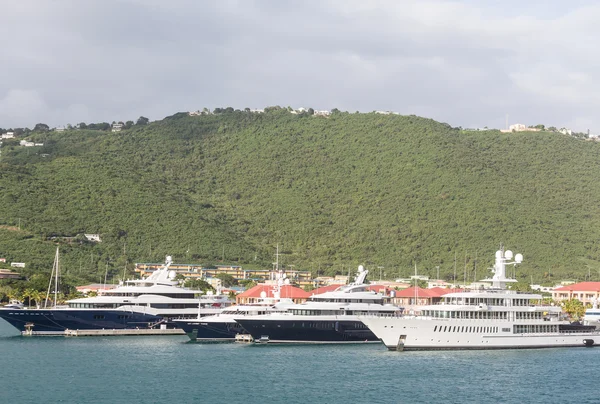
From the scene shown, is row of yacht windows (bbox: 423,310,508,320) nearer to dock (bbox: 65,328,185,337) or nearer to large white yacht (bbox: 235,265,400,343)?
large white yacht (bbox: 235,265,400,343)

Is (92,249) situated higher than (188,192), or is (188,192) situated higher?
(188,192)

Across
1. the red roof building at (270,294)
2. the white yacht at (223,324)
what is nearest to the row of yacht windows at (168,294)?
the white yacht at (223,324)

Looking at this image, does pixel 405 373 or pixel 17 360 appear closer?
pixel 405 373

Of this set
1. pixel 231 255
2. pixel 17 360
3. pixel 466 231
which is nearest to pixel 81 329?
pixel 17 360

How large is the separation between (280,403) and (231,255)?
104699 millimetres

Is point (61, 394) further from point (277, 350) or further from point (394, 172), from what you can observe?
point (394, 172)

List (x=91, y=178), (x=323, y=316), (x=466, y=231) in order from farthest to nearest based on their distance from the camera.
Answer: (x=91, y=178) → (x=466, y=231) → (x=323, y=316)

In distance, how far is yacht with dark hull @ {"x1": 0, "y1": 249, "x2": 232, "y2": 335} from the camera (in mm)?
82750

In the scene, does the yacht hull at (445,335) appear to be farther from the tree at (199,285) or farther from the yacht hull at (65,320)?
the tree at (199,285)

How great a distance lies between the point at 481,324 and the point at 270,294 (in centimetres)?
3795

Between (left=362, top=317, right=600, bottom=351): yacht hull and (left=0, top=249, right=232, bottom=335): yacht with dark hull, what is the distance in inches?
849

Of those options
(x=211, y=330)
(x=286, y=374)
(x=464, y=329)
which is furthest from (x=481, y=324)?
(x=211, y=330)

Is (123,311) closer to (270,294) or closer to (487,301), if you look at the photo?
(270,294)

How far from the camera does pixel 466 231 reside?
490 feet
